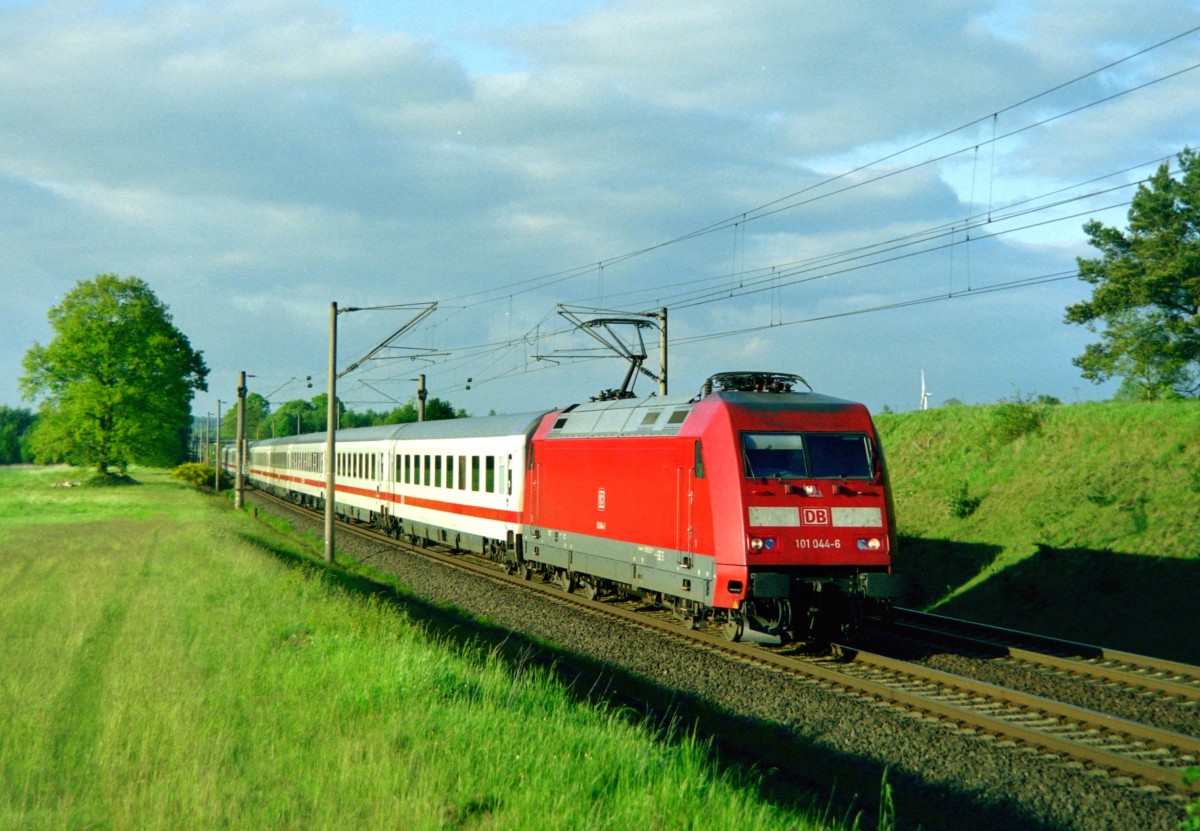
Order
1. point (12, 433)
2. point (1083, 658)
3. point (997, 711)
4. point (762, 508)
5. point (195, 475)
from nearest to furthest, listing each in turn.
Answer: point (997, 711) → point (762, 508) → point (1083, 658) → point (195, 475) → point (12, 433)

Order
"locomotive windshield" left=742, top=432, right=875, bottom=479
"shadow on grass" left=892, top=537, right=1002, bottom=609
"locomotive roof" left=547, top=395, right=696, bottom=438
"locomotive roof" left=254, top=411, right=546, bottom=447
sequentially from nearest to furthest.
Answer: "locomotive windshield" left=742, top=432, right=875, bottom=479 → "locomotive roof" left=547, top=395, right=696, bottom=438 → "shadow on grass" left=892, top=537, right=1002, bottom=609 → "locomotive roof" left=254, top=411, right=546, bottom=447

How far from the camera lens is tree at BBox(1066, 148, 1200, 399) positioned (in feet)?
112

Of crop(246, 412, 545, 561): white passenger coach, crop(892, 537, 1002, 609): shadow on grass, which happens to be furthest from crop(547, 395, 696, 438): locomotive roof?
crop(892, 537, 1002, 609): shadow on grass

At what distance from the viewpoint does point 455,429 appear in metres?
27.5

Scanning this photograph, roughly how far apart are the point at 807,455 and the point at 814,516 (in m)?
0.87

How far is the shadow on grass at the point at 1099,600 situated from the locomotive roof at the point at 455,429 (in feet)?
32.1

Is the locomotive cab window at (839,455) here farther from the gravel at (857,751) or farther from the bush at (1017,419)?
the bush at (1017,419)

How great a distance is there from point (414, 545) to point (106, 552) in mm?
9021

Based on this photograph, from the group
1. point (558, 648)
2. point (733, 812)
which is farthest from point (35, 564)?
point (733, 812)

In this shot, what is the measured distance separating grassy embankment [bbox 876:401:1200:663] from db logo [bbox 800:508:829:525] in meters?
5.93

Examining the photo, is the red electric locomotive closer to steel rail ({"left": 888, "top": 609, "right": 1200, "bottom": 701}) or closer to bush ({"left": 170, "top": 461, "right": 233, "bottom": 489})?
steel rail ({"left": 888, "top": 609, "right": 1200, "bottom": 701})

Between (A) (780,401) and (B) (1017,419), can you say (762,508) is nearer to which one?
(A) (780,401)

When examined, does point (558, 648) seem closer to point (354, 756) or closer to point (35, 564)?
point (354, 756)

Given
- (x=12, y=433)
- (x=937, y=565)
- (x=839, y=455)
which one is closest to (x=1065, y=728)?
(x=839, y=455)
